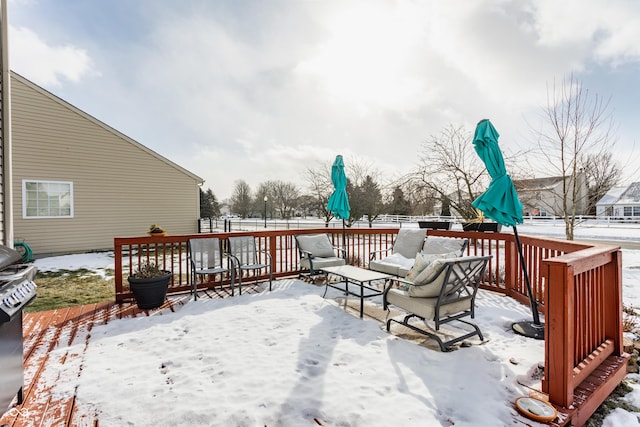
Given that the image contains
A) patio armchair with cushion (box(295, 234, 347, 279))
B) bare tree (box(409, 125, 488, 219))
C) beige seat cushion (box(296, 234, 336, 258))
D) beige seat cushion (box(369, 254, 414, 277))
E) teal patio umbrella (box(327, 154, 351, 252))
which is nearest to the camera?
beige seat cushion (box(369, 254, 414, 277))

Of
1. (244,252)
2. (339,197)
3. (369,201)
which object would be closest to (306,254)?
(244,252)

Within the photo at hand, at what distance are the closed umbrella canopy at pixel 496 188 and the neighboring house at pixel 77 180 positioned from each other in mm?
10917

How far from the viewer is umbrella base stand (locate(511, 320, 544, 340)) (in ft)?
10.6

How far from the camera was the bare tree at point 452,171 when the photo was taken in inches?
341

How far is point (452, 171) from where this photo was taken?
8859 mm

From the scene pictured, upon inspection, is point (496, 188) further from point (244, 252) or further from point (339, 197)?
point (244, 252)

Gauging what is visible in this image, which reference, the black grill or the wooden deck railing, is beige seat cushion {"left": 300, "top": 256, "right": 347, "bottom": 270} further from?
the black grill

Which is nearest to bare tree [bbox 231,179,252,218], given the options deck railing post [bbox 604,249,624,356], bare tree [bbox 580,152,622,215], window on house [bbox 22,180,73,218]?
window on house [bbox 22,180,73,218]

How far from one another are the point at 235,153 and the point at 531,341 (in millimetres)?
12959

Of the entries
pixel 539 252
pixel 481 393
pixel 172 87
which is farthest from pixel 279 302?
pixel 172 87

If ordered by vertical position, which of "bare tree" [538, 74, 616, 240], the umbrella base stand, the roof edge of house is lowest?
the umbrella base stand

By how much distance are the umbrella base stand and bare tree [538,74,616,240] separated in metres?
3.89

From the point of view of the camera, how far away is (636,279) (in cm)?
611

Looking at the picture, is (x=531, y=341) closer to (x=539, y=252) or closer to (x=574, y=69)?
(x=539, y=252)
